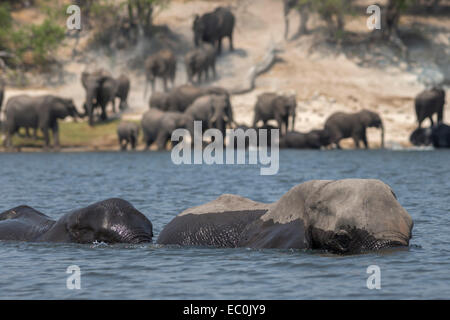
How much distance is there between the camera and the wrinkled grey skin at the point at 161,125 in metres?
41.9

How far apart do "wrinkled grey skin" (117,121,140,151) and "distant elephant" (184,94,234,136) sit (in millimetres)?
2876

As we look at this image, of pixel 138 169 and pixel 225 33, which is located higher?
pixel 225 33

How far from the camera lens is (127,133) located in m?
42.3

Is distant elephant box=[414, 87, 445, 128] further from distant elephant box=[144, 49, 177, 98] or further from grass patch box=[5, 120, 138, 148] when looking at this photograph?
grass patch box=[5, 120, 138, 148]

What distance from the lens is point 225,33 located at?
5494 centimetres

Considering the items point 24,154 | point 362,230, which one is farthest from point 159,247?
point 24,154

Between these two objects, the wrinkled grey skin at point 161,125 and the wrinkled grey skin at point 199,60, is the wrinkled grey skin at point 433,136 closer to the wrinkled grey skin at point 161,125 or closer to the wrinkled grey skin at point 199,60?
the wrinkled grey skin at point 161,125

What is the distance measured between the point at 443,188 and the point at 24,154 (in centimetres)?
2281

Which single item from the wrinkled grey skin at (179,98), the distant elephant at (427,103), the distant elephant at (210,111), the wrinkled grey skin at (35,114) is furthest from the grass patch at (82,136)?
the distant elephant at (427,103)

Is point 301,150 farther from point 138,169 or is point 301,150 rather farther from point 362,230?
point 362,230

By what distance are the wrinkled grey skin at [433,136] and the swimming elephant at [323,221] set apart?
104 ft

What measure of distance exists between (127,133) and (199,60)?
1009cm

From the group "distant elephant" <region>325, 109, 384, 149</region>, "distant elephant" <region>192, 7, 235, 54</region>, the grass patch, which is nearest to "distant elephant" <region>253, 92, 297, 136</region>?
"distant elephant" <region>325, 109, 384, 149</region>
